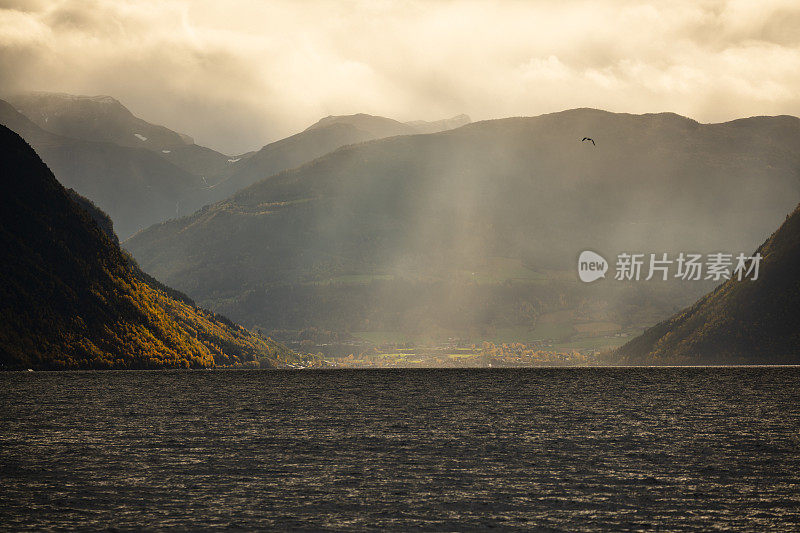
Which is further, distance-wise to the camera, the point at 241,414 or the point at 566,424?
the point at 241,414

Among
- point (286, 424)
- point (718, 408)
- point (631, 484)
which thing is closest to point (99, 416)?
point (286, 424)

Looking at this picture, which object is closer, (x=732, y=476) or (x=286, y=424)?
(x=732, y=476)

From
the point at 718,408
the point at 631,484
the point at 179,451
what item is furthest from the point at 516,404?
the point at 631,484

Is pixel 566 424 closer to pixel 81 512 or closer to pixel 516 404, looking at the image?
pixel 516 404

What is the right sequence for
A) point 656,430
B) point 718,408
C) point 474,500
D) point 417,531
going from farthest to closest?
1. point 718,408
2. point 656,430
3. point 474,500
4. point 417,531

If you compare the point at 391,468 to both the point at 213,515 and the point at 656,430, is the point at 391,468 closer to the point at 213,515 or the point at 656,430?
the point at 213,515

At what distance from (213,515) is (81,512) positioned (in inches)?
376

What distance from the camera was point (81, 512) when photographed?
190 ft

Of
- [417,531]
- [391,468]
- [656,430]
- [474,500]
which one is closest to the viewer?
[417,531]

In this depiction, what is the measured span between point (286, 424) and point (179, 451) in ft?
136

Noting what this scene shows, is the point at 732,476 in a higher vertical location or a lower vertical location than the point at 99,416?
higher

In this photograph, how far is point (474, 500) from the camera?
63531 millimetres

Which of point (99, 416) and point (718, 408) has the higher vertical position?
point (718, 408)

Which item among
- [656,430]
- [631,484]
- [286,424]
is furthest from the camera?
[286,424]
